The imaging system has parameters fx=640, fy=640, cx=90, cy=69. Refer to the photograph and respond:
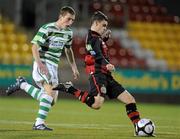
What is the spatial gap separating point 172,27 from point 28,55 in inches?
264

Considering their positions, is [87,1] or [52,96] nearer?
[52,96]

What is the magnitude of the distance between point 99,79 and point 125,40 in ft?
50.2

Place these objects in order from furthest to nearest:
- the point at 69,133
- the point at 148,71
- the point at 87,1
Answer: the point at 87,1
the point at 148,71
the point at 69,133

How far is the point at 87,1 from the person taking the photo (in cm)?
2508

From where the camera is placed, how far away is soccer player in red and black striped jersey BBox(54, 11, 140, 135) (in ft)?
31.5

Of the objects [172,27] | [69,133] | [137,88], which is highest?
[172,27]

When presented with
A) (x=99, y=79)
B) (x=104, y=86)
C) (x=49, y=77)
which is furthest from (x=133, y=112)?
(x=49, y=77)

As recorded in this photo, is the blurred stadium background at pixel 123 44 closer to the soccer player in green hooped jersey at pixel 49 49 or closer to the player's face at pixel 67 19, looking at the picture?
the soccer player in green hooped jersey at pixel 49 49

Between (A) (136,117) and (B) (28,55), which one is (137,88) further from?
(A) (136,117)

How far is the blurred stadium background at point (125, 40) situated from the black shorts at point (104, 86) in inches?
440

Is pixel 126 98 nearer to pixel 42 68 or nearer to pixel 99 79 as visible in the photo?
pixel 99 79

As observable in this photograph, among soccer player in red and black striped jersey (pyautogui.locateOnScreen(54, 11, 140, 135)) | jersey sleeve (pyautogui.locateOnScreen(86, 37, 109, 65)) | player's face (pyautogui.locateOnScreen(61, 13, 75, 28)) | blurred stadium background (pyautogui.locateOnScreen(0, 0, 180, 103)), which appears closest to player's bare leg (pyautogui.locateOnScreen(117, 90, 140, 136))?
soccer player in red and black striped jersey (pyautogui.locateOnScreen(54, 11, 140, 135))

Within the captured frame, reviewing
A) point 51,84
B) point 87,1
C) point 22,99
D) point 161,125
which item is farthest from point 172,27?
point 51,84

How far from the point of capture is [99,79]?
9.66 metres
